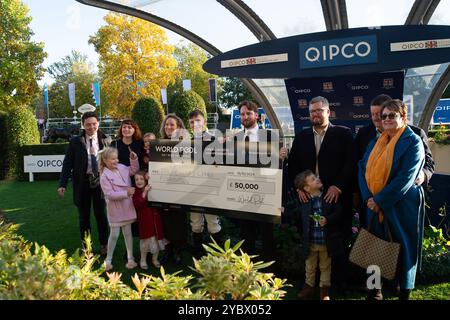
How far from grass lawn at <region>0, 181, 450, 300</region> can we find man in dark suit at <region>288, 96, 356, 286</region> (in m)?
0.78

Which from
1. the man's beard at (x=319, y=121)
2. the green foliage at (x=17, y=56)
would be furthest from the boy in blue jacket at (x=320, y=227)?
the green foliage at (x=17, y=56)

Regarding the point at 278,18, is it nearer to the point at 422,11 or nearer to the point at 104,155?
the point at 422,11

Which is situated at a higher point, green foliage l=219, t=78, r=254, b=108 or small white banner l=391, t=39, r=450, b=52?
green foliage l=219, t=78, r=254, b=108

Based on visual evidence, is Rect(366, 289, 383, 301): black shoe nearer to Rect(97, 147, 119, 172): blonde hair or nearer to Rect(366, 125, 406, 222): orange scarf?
Rect(366, 125, 406, 222): orange scarf

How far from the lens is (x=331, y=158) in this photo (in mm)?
4027

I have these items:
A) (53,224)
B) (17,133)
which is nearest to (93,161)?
(53,224)

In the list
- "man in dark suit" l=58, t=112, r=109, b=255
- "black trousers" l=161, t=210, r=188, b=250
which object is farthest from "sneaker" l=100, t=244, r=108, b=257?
"black trousers" l=161, t=210, r=188, b=250

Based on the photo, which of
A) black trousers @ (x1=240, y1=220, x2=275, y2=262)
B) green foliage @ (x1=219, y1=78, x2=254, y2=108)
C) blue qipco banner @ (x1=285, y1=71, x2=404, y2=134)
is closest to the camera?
black trousers @ (x1=240, y1=220, x2=275, y2=262)

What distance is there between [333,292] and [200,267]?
2.76m

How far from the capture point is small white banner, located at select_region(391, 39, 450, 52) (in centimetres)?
619

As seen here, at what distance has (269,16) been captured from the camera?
9.70 m

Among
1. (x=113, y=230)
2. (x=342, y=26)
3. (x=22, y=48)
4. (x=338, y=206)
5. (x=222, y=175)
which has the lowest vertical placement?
(x=113, y=230)

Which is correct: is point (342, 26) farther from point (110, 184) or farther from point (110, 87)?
point (110, 87)

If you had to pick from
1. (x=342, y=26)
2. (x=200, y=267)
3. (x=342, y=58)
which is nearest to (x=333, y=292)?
(x=200, y=267)
